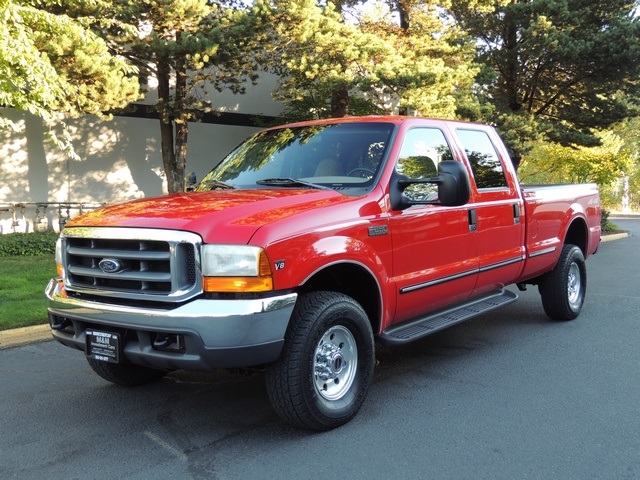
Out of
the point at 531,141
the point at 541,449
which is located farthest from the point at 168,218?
the point at 531,141

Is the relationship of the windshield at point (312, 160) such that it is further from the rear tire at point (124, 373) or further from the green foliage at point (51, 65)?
the green foliage at point (51, 65)

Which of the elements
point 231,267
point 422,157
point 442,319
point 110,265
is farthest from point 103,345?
point 422,157

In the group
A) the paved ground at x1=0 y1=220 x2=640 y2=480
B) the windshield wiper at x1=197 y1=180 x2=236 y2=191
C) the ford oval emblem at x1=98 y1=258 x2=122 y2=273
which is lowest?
the paved ground at x1=0 y1=220 x2=640 y2=480

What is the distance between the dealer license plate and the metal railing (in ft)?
39.7

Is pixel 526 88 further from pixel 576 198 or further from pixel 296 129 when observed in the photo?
pixel 296 129

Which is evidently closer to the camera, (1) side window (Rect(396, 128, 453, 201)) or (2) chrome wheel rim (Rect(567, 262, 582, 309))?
(1) side window (Rect(396, 128, 453, 201))

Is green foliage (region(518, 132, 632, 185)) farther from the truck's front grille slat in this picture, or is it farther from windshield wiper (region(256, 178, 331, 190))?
the truck's front grille slat

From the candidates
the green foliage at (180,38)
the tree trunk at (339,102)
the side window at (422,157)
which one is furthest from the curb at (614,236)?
the side window at (422,157)

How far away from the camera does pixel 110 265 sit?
12.3 feet

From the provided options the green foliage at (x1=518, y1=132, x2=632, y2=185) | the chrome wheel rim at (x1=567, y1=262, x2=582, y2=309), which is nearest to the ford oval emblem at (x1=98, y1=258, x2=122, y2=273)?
the chrome wheel rim at (x1=567, y1=262, x2=582, y2=309)

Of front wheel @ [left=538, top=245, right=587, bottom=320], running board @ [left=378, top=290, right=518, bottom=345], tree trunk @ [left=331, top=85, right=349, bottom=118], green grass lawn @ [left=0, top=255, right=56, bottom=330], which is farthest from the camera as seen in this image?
tree trunk @ [left=331, top=85, right=349, bottom=118]

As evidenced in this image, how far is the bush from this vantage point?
12.3m

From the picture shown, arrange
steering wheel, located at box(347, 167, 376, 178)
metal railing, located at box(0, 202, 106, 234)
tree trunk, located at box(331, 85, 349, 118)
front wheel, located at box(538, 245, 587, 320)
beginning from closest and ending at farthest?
steering wheel, located at box(347, 167, 376, 178)
front wheel, located at box(538, 245, 587, 320)
metal railing, located at box(0, 202, 106, 234)
tree trunk, located at box(331, 85, 349, 118)

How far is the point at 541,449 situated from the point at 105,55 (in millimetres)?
→ 9591
